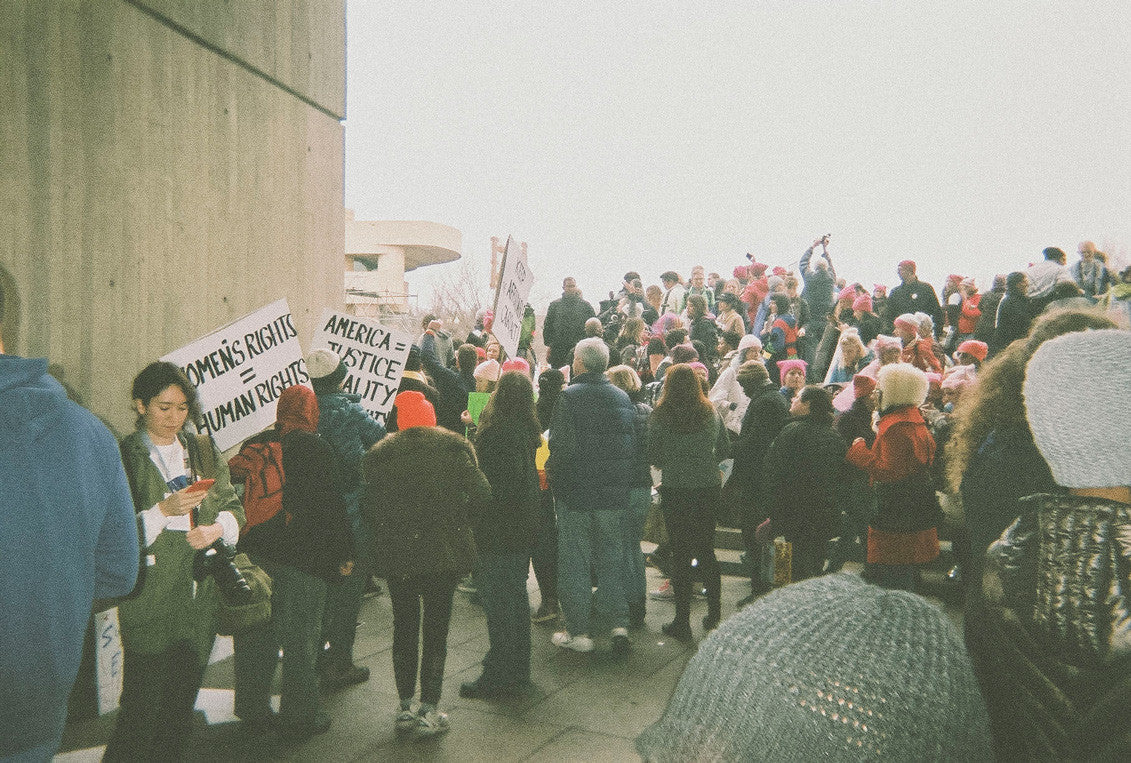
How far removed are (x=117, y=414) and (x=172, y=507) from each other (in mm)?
1872

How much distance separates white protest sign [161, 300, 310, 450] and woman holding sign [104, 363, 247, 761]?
51.2 inches

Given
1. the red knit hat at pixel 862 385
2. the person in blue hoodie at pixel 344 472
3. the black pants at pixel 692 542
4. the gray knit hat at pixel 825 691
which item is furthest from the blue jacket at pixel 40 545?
the red knit hat at pixel 862 385

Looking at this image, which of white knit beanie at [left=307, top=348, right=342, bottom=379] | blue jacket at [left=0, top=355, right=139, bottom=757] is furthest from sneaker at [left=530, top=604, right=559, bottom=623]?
blue jacket at [left=0, top=355, right=139, bottom=757]

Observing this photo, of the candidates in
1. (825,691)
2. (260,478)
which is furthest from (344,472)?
(825,691)

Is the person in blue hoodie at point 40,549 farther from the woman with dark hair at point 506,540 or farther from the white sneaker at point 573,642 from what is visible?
the white sneaker at point 573,642

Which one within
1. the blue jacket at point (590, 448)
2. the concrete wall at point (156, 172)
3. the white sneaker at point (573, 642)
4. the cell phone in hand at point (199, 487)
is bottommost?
the white sneaker at point (573, 642)

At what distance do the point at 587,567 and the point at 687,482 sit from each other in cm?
102

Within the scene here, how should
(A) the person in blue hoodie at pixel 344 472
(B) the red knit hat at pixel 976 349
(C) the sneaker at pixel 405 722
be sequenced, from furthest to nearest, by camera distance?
(B) the red knit hat at pixel 976 349, (A) the person in blue hoodie at pixel 344 472, (C) the sneaker at pixel 405 722

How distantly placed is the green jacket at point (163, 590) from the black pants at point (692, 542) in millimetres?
3756

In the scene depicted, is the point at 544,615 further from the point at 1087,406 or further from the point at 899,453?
the point at 1087,406

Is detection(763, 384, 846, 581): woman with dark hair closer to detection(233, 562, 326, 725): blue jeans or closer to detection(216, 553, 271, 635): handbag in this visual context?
detection(233, 562, 326, 725): blue jeans

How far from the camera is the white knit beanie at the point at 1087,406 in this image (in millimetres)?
1502

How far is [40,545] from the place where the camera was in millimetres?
2305

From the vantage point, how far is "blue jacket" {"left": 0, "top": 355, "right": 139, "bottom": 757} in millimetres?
2230
